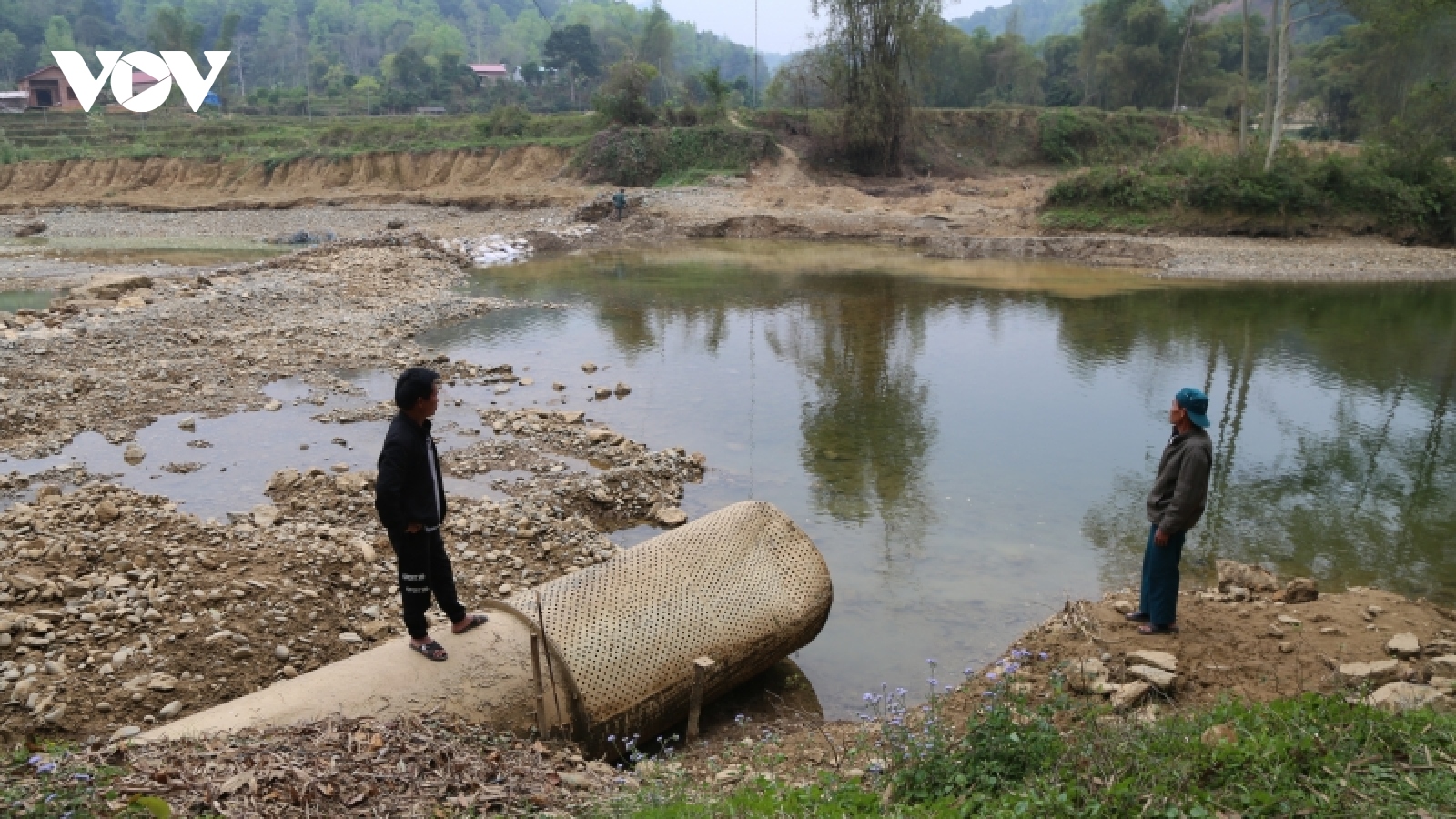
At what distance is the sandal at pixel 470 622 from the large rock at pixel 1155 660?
3561mm

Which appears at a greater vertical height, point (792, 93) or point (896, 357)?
point (792, 93)

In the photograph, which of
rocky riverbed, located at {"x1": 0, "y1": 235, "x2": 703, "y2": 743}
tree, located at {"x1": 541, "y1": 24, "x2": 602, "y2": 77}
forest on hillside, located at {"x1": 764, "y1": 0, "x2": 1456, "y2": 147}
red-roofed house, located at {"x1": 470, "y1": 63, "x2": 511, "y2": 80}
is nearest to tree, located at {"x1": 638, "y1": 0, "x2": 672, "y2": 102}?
tree, located at {"x1": 541, "y1": 24, "x2": 602, "y2": 77}

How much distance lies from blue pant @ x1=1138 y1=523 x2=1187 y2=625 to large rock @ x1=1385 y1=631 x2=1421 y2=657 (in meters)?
1.09

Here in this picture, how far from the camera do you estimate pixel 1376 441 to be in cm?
1125

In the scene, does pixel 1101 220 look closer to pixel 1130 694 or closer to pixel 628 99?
pixel 628 99

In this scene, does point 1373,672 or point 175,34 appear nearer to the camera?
point 1373,672

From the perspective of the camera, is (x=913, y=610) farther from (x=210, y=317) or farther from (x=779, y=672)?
(x=210, y=317)

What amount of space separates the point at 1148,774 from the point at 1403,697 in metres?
1.72

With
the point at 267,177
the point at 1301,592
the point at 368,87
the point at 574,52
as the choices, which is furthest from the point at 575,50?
the point at 1301,592

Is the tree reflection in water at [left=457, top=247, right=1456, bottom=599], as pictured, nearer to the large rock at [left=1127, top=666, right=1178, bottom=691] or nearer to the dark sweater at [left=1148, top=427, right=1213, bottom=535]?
the dark sweater at [left=1148, top=427, right=1213, bottom=535]

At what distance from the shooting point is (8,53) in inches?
2992

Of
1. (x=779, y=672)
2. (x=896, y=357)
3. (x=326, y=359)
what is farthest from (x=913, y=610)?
(x=326, y=359)

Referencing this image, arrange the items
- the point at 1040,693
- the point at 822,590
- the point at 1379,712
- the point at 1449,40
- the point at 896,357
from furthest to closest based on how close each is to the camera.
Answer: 1. the point at 1449,40
2. the point at 896,357
3. the point at 822,590
4. the point at 1040,693
5. the point at 1379,712

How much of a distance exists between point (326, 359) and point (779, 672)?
1002 centimetres
